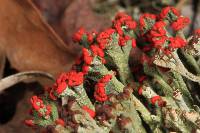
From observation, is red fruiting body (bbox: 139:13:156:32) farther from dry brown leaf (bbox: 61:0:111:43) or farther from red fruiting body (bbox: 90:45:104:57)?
dry brown leaf (bbox: 61:0:111:43)

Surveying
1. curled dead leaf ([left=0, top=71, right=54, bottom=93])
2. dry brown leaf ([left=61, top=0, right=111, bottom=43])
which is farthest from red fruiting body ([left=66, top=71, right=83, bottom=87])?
dry brown leaf ([left=61, top=0, right=111, bottom=43])

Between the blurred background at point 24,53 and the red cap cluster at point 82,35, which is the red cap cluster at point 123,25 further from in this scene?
the blurred background at point 24,53

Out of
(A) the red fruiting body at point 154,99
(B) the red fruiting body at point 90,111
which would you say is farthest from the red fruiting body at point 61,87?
(A) the red fruiting body at point 154,99

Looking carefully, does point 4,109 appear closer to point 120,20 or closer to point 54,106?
point 54,106

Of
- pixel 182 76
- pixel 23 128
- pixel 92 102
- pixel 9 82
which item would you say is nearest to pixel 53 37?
pixel 9 82

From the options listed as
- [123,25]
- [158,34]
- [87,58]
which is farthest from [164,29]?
Result: [87,58]

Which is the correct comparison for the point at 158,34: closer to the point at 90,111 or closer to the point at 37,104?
the point at 90,111
